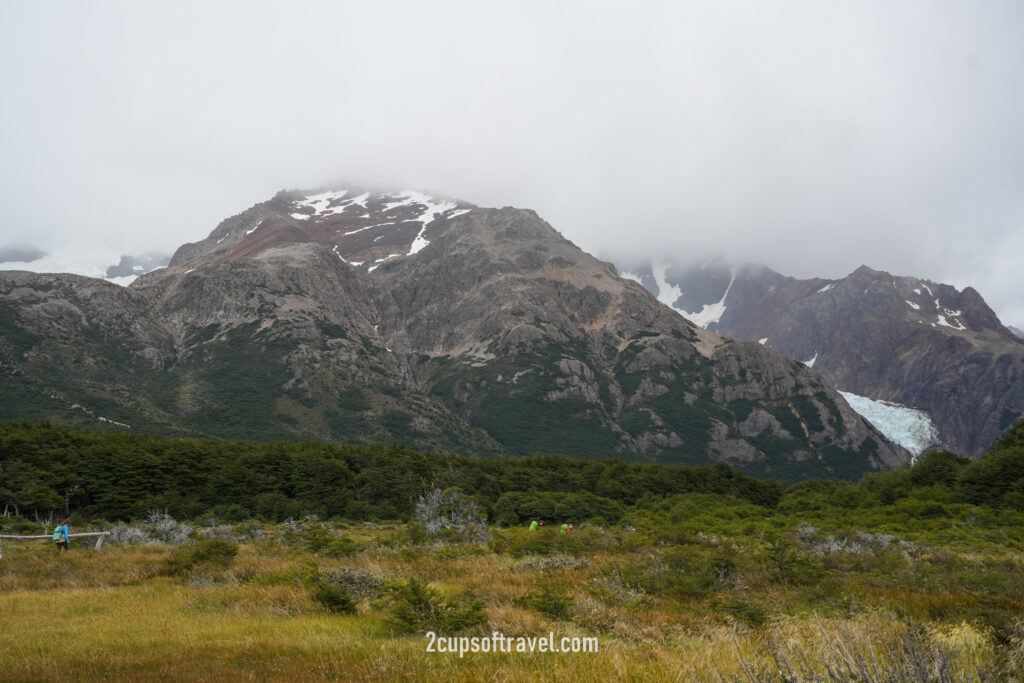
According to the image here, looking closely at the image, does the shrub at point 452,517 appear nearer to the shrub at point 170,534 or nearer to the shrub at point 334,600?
the shrub at point 170,534

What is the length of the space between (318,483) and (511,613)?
173 ft

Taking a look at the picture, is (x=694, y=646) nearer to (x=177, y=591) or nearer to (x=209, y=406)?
(x=177, y=591)

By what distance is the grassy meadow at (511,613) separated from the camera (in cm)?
741

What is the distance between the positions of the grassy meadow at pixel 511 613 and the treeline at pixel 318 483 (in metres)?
29.1

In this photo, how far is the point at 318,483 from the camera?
192 ft

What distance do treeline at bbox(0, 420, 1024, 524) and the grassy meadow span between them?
29.1 meters

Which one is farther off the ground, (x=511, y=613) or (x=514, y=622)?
(x=514, y=622)

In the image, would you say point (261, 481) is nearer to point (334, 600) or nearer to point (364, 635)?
point (334, 600)

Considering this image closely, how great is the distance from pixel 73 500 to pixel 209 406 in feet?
432

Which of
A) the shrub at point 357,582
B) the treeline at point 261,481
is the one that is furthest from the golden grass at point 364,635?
the treeline at point 261,481

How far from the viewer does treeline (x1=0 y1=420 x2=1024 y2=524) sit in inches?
1800

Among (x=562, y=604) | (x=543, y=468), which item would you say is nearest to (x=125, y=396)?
(x=543, y=468)

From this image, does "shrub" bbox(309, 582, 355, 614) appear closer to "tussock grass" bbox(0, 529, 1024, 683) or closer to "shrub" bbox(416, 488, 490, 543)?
"tussock grass" bbox(0, 529, 1024, 683)

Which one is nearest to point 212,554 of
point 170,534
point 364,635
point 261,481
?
point 364,635
